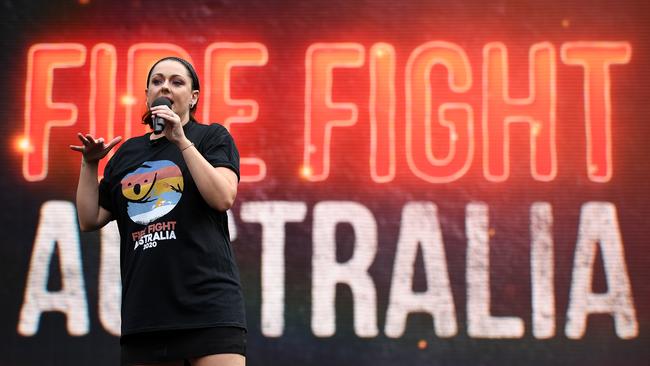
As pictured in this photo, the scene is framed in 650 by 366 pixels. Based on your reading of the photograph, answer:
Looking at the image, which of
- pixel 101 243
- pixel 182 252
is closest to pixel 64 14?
pixel 101 243

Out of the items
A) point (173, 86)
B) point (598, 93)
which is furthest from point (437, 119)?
point (173, 86)

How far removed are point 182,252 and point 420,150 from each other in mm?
2248

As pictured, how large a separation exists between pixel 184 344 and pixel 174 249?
0.19 meters

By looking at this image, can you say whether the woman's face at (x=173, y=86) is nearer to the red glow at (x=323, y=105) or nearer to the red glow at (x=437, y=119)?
the red glow at (x=323, y=105)

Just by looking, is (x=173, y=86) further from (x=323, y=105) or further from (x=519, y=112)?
(x=519, y=112)

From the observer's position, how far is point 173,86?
1.92 metres

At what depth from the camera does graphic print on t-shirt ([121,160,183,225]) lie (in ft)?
5.92

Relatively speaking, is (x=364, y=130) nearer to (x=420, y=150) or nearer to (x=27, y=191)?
(x=420, y=150)

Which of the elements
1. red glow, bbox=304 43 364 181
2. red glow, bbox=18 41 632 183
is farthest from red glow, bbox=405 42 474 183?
red glow, bbox=304 43 364 181

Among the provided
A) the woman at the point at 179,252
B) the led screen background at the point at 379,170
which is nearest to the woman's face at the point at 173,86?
the woman at the point at 179,252

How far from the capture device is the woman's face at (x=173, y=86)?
1901 mm

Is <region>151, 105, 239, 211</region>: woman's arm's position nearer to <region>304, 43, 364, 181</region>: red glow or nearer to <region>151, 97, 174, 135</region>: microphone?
<region>151, 97, 174, 135</region>: microphone

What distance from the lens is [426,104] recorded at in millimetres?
3920

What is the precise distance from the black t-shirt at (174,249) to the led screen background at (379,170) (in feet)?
6.57
